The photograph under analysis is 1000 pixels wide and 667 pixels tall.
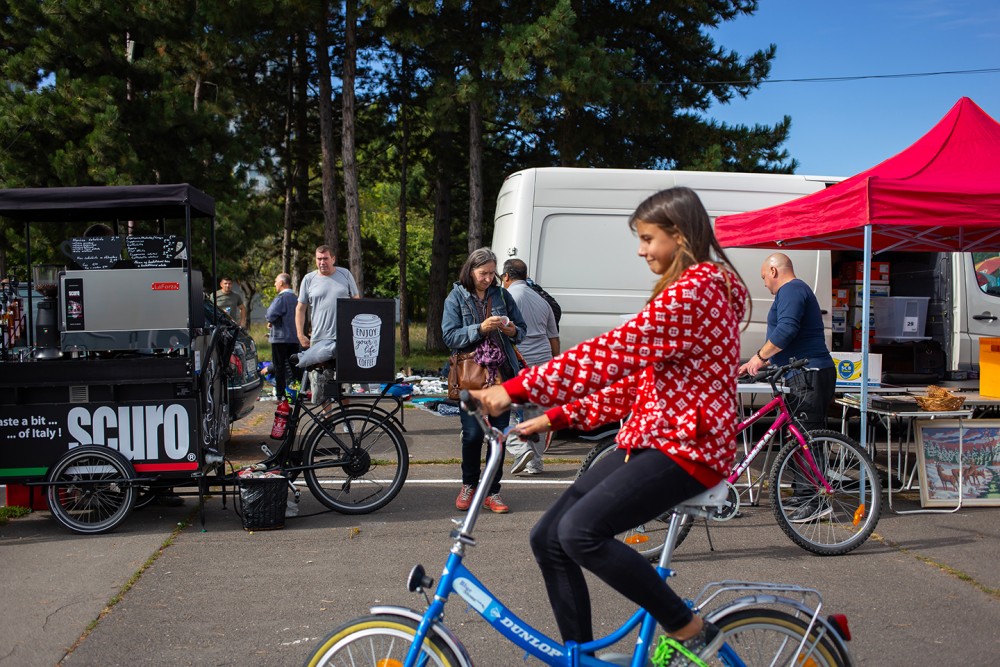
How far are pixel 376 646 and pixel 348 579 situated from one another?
2.44 meters

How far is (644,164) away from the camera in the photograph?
59.3 ft

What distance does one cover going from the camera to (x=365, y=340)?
6.34m

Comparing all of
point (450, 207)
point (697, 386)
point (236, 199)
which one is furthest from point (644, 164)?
point (697, 386)

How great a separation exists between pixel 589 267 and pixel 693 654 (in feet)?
22.4

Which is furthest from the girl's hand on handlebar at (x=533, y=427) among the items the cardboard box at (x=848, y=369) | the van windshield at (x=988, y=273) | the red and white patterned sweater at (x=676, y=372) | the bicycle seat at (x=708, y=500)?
the van windshield at (x=988, y=273)

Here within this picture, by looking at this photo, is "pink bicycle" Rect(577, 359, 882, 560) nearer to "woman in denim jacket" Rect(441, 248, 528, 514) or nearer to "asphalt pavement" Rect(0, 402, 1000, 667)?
"asphalt pavement" Rect(0, 402, 1000, 667)

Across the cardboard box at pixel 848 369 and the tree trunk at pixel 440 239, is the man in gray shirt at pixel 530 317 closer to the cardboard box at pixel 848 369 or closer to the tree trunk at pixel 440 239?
the cardboard box at pixel 848 369

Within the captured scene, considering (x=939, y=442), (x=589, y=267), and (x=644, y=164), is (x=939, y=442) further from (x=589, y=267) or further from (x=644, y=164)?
(x=644, y=164)

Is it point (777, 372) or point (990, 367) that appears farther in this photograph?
point (990, 367)

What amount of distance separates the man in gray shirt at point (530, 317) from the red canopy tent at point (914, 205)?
1.82 metres

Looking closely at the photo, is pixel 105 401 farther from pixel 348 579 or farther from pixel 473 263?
pixel 473 263

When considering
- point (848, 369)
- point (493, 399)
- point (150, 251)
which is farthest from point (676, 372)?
point (848, 369)

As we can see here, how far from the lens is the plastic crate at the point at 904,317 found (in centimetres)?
968

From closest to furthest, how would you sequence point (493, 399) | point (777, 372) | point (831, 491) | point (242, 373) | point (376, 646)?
1. point (493, 399)
2. point (376, 646)
3. point (831, 491)
4. point (777, 372)
5. point (242, 373)
